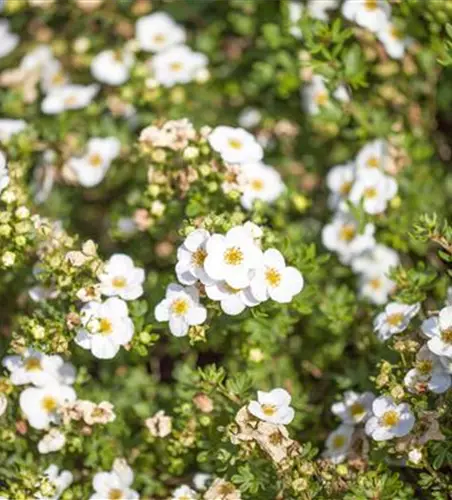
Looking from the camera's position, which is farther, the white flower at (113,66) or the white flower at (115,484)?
the white flower at (113,66)

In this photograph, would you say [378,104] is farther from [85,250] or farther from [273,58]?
[85,250]

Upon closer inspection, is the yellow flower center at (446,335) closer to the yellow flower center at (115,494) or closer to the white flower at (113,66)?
the yellow flower center at (115,494)

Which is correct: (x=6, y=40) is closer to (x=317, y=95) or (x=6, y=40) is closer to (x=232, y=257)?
(x=317, y=95)

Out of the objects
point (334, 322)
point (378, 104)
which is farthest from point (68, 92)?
point (334, 322)

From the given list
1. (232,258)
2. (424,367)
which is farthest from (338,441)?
(232,258)

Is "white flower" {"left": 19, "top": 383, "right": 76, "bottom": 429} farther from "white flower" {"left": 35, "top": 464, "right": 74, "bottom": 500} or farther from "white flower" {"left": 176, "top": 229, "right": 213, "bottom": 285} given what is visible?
"white flower" {"left": 176, "top": 229, "right": 213, "bottom": 285}

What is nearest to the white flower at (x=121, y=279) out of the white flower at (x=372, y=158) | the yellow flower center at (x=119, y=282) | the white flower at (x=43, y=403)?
the yellow flower center at (x=119, y=282)
